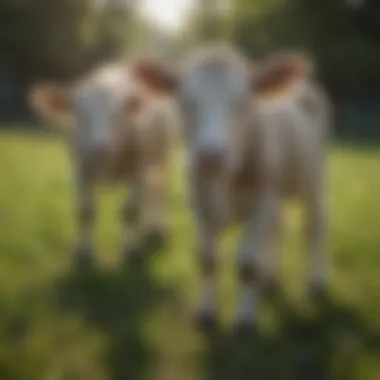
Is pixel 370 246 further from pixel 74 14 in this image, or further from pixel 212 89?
pixel 74 14

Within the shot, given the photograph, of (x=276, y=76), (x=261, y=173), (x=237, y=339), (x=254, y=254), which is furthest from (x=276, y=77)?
(x=237, y=339)

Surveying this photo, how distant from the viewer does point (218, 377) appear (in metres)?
1.02

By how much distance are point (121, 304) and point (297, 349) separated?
0.75 feet

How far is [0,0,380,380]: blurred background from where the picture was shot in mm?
1025

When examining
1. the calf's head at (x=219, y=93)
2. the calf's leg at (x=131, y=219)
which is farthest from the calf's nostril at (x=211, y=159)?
the calf's leg at (x=131, y=219)

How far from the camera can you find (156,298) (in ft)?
3.43

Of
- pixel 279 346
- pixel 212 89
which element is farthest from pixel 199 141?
pixel 279 346

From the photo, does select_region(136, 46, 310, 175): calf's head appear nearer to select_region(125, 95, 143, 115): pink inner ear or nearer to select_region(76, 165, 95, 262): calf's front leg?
select_region(125, 95, 143, 115): pink inner ear

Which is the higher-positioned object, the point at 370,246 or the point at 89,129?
the point at 89,129

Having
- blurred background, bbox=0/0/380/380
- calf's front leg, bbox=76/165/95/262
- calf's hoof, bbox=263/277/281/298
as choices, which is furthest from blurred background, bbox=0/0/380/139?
calf's hoof, bbox=263/277/281/298

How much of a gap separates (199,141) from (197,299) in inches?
8.0

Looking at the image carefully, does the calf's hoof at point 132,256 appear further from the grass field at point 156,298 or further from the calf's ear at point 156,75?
the calf's ear at point 156,75

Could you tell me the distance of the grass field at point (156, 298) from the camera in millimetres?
1022

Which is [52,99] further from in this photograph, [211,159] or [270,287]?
[270,287]
